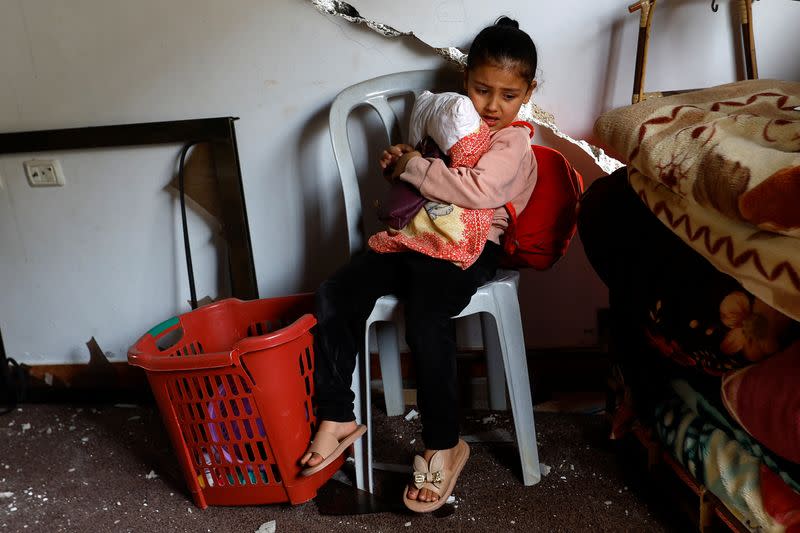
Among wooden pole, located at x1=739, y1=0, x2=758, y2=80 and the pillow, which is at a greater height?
wooden pole, located at x1=739, y1=0, x2=758, y2=80

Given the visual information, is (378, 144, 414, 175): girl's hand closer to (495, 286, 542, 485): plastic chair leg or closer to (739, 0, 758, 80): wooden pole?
(495, 286, 542, 485): plastic chair leg

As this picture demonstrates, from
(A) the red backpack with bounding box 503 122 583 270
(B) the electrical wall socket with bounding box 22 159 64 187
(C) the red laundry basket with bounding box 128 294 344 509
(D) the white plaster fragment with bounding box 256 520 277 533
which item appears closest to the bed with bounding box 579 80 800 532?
(A) the red backpack with bounding box 503 122 583 270

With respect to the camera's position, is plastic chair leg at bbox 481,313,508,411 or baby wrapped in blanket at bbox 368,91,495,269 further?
plastic chair leg at bbox 481,313,508,411

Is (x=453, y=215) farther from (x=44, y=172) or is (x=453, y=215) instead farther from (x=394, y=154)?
(x=44, y=172)

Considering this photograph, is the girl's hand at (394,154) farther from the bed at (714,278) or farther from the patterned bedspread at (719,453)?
the patterned bedspread at (719,453)

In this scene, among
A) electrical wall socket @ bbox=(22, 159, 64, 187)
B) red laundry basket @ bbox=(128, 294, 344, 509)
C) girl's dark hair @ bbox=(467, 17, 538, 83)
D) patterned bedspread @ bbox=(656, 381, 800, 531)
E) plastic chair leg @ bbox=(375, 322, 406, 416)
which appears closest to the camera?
patterned bedspread @ bbox=(656, 381, 800, 531)

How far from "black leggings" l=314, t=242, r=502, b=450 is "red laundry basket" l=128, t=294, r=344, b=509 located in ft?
0.16

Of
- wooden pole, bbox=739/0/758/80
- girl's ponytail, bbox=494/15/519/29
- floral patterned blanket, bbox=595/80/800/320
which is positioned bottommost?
floral patterned blanket, bbox=595/80/800/320

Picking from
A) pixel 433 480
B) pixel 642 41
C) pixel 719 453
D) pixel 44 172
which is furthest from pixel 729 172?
pixel 44 172

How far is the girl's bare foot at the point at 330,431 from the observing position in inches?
49.1

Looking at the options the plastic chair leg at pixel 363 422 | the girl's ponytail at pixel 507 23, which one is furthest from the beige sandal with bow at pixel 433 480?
the girl's ponytail at pixel 507 23

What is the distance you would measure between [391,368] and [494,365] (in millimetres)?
254

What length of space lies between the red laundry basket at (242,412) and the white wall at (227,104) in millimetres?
457

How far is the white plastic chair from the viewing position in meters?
1.25
